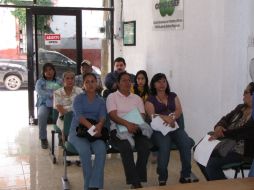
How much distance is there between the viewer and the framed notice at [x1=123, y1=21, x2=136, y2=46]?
268 inches

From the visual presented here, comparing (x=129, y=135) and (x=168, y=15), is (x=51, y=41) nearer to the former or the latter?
(x=168, y=15)

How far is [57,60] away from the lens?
23.3 ft

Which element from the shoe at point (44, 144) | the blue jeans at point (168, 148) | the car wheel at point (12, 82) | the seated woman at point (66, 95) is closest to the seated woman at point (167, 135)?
the blue jeans at point (168, 148)

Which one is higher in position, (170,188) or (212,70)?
(212,70)

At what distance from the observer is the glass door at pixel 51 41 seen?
22.1 ft

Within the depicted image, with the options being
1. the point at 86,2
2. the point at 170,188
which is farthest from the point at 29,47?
the point at 170,188

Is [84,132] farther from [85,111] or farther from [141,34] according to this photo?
[141,34]

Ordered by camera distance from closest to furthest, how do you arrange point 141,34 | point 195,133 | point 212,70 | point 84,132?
point 84,132 < point 212,70 < point 195,133 < point 141,34

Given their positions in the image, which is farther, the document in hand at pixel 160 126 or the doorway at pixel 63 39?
the doorway at pixel 63 39

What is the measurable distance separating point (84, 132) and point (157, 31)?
2.65 metres

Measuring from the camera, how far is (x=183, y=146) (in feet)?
12.7

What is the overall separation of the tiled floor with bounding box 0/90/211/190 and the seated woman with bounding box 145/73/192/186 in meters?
0.24

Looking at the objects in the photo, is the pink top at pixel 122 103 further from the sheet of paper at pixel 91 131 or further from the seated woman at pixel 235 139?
the seated woman at pixel 235 139

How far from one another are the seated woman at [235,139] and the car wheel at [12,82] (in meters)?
8.16
